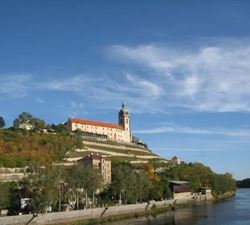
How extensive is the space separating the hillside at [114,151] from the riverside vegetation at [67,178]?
9.71ft

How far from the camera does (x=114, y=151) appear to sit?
479 feet

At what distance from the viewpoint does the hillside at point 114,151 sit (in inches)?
5103

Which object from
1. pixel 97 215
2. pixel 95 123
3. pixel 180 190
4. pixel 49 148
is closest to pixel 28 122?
pixel 49 148

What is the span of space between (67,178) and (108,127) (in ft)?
324

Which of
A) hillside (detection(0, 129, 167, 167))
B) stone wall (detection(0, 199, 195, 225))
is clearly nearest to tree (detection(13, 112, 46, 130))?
hillside (detection(0, 129, 167, 167))

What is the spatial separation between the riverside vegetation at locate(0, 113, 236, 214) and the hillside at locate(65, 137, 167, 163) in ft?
9.71

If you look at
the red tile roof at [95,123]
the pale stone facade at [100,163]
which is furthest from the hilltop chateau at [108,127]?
the pale stone facade at [100,163]

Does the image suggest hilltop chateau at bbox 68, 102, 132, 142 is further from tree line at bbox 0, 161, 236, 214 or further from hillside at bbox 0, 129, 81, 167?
tree line at bbox 0, 161, 236, 214

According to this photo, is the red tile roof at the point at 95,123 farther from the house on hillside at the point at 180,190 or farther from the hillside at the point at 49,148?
the house on hillside at the point at 180,190

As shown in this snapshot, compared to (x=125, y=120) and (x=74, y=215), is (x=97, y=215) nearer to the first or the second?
(x=74, y=215)

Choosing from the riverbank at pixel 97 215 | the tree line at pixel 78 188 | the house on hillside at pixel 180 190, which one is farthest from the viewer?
the house on hillside at pixel 180 190

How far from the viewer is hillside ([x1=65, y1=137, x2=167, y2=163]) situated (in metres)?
130

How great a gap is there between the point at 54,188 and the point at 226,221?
23673 mm

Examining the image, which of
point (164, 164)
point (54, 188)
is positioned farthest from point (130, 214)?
point (164, 164)
